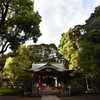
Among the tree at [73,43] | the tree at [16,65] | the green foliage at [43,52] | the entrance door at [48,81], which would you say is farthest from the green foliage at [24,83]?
the green foliage at [43,52]

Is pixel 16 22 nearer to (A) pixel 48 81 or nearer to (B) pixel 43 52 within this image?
(A) pixel 48 81

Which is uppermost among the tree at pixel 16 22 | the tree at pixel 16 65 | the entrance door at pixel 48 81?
the tree at pixel 16 22

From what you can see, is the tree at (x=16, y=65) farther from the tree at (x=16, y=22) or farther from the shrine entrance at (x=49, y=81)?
the tree at (x=16, y=22)

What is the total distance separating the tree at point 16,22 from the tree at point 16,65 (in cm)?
893

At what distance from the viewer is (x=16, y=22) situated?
7.69 metres

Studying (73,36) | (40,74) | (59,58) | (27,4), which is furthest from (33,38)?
(59,58)

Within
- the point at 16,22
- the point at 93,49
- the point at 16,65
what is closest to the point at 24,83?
the point at 16,65

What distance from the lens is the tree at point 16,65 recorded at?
17141 mm

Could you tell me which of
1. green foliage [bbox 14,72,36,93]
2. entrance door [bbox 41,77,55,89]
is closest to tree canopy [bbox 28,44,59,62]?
entrance door [bbox 41,77,55,89]

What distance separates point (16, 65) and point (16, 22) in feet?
38.3

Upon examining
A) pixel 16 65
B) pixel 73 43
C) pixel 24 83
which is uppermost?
pixel 73 43

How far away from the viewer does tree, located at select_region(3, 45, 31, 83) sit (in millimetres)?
17141

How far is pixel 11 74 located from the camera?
56.4 ft

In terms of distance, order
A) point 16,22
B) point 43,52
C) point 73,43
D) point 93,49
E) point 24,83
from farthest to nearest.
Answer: point 43,52
point 73,43
point 24,83
point 93,49
point 16,22
